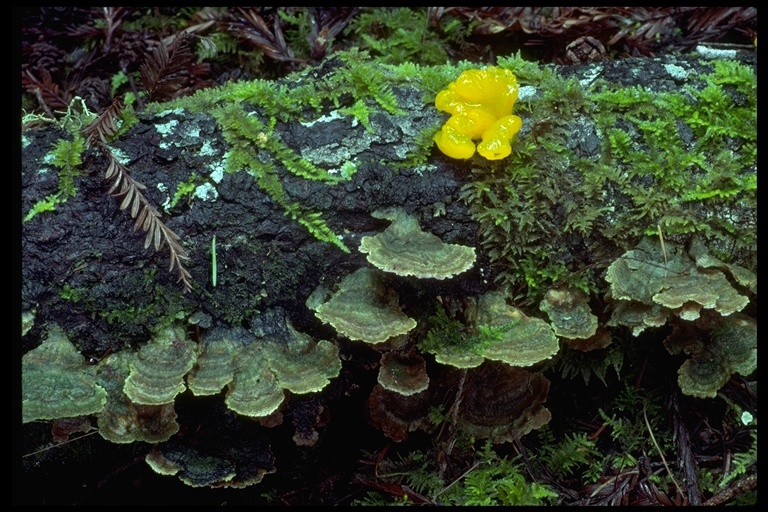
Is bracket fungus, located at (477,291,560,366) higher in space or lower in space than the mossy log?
lower

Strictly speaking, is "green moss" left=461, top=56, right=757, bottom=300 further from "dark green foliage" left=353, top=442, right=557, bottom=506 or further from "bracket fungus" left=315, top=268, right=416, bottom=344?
"dark green foliage" left=353, top=442, right=557, bottom=506

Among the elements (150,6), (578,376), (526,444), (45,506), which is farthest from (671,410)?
(150,6)

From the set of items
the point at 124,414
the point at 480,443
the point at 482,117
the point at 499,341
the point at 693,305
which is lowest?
the point at 480,443

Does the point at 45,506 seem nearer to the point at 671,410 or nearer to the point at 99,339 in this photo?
the point at 99,339

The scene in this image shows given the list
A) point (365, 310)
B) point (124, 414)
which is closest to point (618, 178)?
point (365, 310)

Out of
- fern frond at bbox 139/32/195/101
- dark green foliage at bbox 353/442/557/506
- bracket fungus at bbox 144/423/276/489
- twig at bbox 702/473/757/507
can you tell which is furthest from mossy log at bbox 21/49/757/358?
twig at bbox 702/473/757/507

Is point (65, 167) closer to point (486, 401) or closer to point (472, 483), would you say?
point (486, 401)
